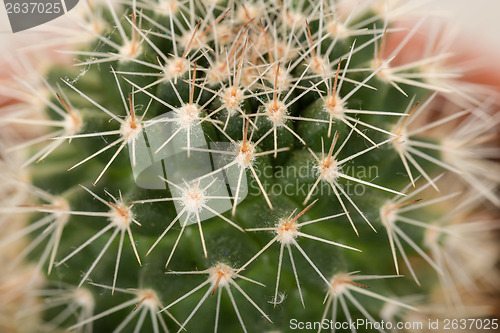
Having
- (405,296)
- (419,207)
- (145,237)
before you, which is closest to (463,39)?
(419,207)

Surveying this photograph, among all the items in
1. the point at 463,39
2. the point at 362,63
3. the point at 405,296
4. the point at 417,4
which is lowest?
the point at 405,296

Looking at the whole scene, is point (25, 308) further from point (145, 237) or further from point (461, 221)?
point (461, 221)

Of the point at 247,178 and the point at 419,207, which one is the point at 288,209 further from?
the point at 419,207

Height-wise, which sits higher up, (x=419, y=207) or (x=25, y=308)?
(x=419, y=207)

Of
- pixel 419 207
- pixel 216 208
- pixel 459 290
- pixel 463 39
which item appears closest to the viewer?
pixel 216 208

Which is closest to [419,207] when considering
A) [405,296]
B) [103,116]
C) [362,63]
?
[405,296]

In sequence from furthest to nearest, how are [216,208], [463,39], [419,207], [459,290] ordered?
1. [463,39]
2. [459,290]
3. [419,207]
4. [216,208]

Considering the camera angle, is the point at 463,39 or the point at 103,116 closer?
the point at 103,116
